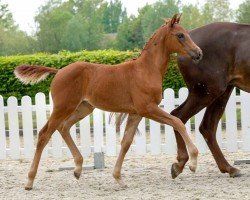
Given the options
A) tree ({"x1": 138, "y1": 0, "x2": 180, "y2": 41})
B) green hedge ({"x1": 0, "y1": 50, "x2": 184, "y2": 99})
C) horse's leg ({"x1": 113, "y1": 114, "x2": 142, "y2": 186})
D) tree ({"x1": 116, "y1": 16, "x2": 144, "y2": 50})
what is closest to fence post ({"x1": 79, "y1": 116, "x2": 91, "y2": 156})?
horse's leg ({"x1": 113, "y1": 114, "x2": 142, "y2": 186})

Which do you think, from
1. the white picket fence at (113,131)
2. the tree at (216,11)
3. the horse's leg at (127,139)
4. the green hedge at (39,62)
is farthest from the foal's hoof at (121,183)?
the tree at (216,11)

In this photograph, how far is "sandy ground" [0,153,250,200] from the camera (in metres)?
6.58

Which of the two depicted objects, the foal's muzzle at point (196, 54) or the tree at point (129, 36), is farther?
the tree at point (129, 36)

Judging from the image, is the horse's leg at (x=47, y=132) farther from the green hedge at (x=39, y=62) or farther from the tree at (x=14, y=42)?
the tree at (x=14, y=42)

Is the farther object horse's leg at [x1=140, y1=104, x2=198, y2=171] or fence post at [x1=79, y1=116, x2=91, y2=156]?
fence post at [x1=79, y1=116, x2=91, y2=156]

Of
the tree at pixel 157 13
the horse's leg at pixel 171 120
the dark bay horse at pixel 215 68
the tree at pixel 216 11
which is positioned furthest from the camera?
the tree at pixel 157 13

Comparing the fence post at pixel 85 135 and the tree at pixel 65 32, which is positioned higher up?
the tree at pixel 65 32

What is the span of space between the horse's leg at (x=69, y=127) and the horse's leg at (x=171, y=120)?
1.01 metres

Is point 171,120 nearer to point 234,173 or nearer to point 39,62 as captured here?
point 234,173

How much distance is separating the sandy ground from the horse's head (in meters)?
1.40

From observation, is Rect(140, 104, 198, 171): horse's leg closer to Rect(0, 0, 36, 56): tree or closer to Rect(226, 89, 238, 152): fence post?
Rect(226, 89, 238, 152): fence post

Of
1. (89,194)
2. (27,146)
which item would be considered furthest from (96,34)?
(89,194)

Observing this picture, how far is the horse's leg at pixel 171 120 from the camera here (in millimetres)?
6390

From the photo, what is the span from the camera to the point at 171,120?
654cm
